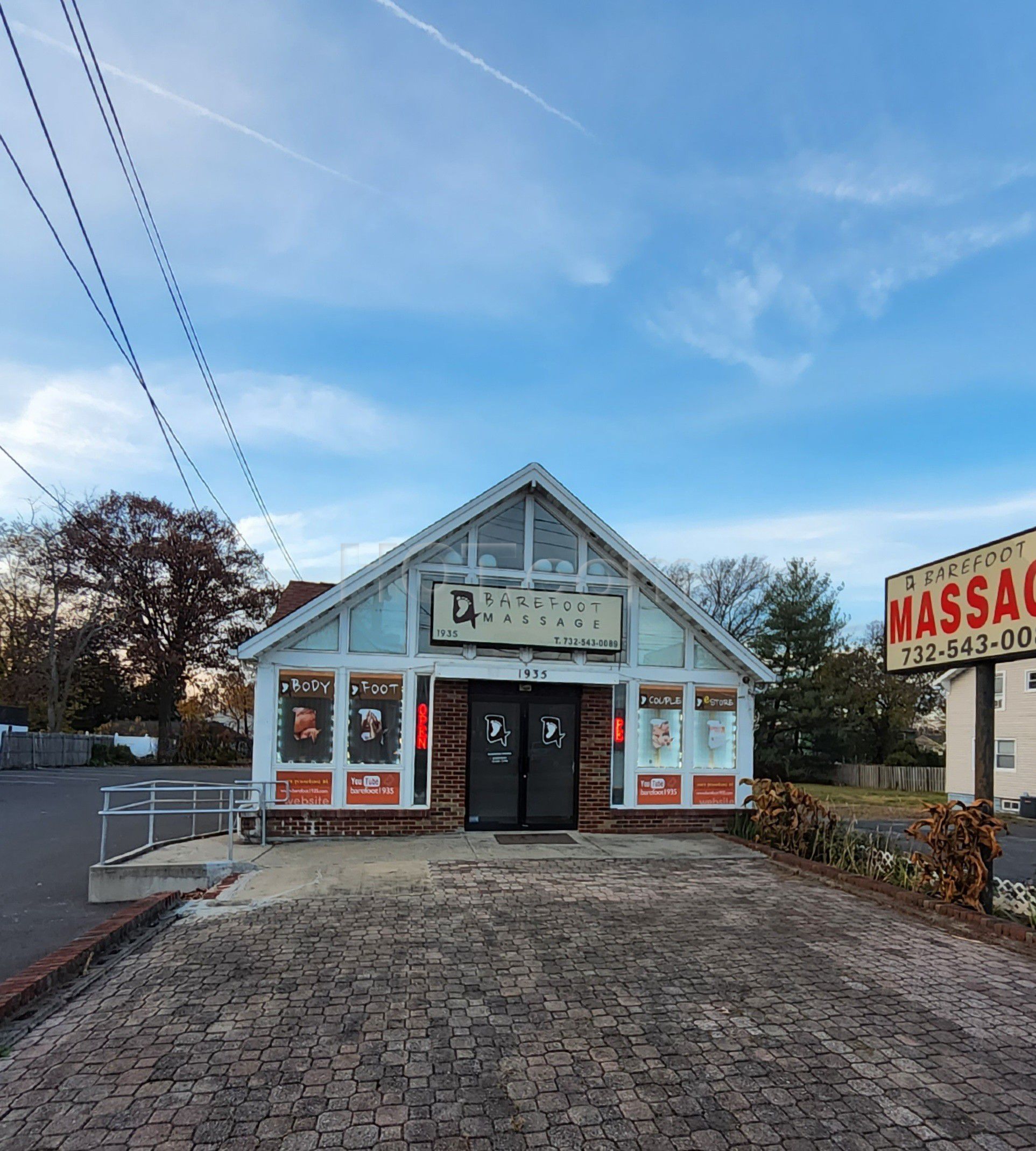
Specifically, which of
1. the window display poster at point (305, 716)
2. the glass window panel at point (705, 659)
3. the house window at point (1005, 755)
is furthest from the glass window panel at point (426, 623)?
the house window at point (1005, 755)

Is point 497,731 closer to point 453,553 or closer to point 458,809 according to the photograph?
point 458,809

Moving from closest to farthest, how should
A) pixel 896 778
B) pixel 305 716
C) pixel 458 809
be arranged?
pixel 305 716 → pixel 458 809 → pixel 896 778

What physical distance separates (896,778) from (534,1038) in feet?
124

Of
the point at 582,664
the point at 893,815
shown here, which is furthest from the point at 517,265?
the point at 893,815

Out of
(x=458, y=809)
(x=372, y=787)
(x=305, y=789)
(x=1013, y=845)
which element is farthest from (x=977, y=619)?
(x=1013, y=845)

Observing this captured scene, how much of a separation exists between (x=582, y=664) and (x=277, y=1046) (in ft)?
28.4

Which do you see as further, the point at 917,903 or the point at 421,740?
the point at 421,740

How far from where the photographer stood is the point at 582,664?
504 inches

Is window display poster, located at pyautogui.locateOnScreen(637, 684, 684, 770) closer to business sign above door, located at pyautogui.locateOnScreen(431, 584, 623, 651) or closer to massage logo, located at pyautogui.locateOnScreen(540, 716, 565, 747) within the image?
business sign above door, located at pyautogui.locateOnScreen(431, 584, 623, 651)

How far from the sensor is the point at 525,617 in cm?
1263

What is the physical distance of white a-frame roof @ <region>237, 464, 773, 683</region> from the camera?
11.6m

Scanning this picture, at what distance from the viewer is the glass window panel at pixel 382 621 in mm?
12148

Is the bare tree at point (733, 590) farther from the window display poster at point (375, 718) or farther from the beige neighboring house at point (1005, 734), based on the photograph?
the window display poster at point (375, 718)

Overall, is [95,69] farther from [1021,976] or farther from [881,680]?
[881,680]
